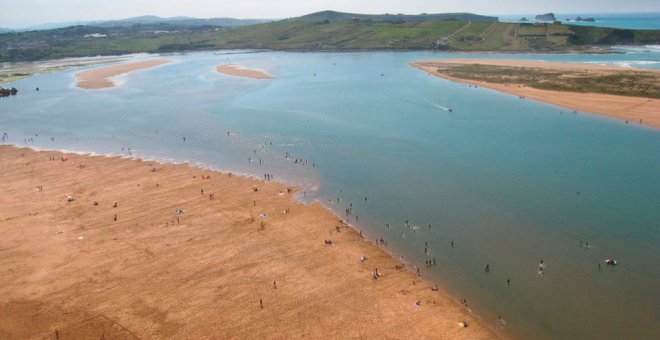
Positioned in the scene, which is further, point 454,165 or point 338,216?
point 454,165

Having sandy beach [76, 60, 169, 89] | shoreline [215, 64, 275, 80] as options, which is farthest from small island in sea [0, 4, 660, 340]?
shoreline [215, 64, 275, 80]

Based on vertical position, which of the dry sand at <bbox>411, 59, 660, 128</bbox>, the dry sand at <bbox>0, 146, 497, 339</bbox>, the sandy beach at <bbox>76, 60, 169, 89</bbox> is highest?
the sandy beach at <bbox>76, 60, 169, 89</bbox>

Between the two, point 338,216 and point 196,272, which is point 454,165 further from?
point 196,272

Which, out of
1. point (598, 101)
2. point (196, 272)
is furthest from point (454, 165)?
point (598, 101)

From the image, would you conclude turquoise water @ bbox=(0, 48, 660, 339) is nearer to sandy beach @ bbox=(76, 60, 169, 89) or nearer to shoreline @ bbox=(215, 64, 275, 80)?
sandy beach @ bbox=(76, 60, 169, 89)

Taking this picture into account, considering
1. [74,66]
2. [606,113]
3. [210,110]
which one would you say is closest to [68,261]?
[210,110]

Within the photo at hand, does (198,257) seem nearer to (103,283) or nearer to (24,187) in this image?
(103,283)

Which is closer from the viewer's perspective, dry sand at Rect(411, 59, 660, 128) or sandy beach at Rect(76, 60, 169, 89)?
dry sand at Rect(411, 59, 660, 128)
